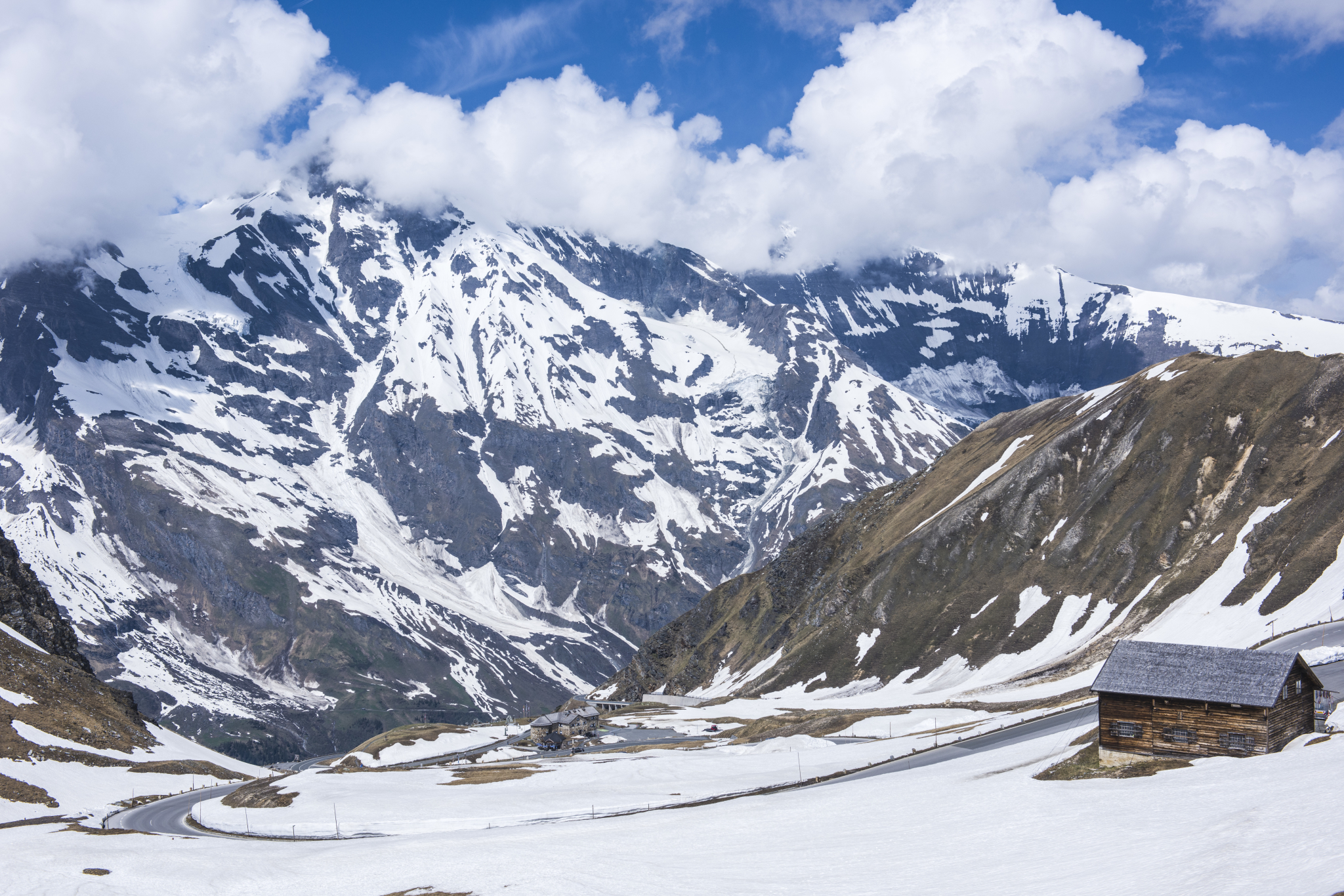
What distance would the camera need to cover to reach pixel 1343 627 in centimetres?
8662

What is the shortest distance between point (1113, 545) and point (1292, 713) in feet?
318

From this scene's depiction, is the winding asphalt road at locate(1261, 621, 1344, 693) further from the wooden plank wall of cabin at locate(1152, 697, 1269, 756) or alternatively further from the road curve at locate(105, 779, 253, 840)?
the road curve at locate(105, 779, 253, 840)

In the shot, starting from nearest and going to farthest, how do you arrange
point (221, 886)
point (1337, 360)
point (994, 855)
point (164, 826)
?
point (994, 855)
point (221, 886)
point (164, 826)
point (1337, 360)

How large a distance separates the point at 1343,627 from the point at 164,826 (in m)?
94.4

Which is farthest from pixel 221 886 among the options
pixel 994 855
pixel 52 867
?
pixel 994 855

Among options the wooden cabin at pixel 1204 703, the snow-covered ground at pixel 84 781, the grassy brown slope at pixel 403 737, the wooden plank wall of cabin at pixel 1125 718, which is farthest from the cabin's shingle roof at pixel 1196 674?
the grassy brown slope at pixel 403 737

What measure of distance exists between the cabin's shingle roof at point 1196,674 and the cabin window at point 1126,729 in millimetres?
1722

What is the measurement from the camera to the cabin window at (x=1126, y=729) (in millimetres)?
52656

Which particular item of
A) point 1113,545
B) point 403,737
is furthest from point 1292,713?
point 403,737

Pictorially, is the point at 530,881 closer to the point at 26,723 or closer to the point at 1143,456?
the point at 26,723

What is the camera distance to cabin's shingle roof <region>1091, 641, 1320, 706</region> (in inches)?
1953

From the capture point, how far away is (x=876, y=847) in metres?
44.3

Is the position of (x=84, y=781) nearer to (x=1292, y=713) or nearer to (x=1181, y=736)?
(x=1181, y=736)

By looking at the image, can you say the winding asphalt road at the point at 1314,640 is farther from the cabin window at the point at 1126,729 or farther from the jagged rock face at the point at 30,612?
Answer: the jagged rock face at the point at 30,612
